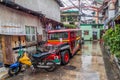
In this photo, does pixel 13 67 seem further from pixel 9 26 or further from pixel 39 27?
pixel 39 27

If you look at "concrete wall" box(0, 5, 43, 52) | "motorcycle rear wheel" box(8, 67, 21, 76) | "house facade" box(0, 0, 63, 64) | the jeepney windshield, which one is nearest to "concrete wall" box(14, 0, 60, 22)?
"house facade" box(0, 0, 63, 64)

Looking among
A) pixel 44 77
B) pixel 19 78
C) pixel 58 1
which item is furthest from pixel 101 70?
pixel 58 1

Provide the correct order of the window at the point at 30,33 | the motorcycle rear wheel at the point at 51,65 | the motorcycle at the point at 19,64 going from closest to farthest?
1. the motorcycle at the point at 19,64
2. the motorcycle rear wheel at the point at 51,65
3. the window at the point at 30,33

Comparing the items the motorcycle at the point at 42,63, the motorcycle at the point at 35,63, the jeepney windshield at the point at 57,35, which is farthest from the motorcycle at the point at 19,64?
the jeepney windshield at the point at 57,35

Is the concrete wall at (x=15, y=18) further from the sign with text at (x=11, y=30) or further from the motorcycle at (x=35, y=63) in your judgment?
the motorcycle at (x=35, y=63)

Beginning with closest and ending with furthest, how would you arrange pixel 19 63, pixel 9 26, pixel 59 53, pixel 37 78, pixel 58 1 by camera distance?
pixel 37 78, pixel 19 63, pixel 9 26, pixel 59 53, pixel 58 1

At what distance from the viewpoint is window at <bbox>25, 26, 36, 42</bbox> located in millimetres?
11329

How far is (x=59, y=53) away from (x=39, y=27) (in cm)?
429

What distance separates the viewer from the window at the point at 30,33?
1133 cm

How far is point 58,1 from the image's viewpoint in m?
21.3

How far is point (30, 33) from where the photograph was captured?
11844mm

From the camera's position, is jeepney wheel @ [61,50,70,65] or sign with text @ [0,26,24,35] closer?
sign with text @ [0,26,24,35]

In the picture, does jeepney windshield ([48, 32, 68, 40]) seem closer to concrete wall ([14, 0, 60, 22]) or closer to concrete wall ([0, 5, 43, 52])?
concrete wall ([0, 5, 43, 52])

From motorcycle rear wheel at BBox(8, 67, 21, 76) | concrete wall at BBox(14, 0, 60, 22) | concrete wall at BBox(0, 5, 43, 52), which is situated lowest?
motorcycle rear wheel at BBox(8, 67, 21, 76)
